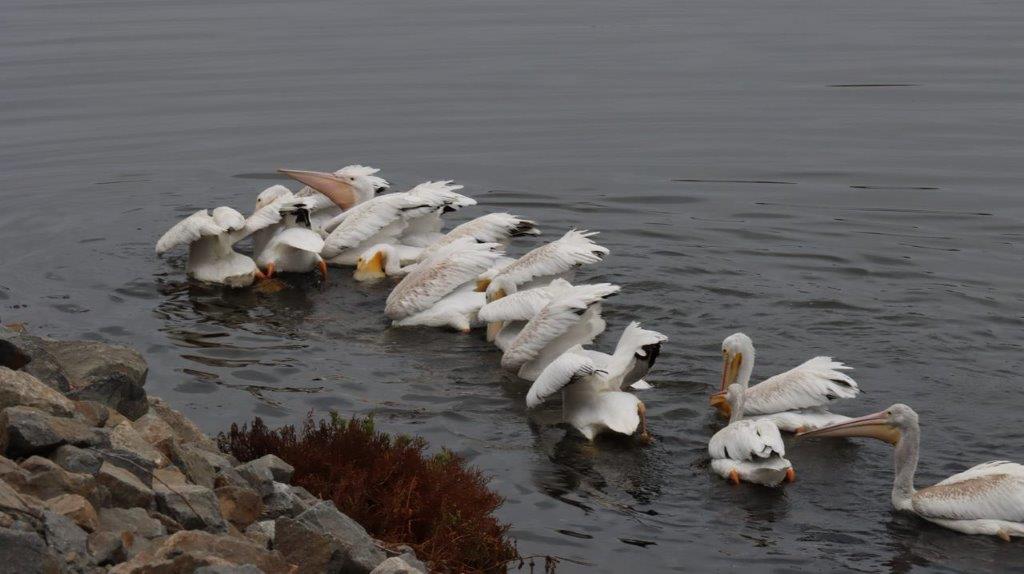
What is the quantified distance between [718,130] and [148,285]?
937 centimetres

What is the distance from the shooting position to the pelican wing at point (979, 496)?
24.0 feet

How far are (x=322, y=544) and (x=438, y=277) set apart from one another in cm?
554

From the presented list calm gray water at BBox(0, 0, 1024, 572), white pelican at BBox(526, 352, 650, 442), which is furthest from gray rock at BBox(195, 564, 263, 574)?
white pelican at BBox(526, 352, 650, 442)

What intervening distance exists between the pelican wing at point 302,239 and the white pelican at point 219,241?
180 millimetres

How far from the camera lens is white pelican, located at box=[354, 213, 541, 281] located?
1220 centimetres

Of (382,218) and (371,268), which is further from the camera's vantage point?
(382,218)

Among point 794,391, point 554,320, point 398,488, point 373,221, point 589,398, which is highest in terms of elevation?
point 373,221

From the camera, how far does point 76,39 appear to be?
2827 centimetres

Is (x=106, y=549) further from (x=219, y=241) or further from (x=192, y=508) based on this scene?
(x=219, y=241)

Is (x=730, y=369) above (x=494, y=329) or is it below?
above

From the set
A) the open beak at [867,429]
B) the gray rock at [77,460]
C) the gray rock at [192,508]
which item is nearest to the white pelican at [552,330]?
the open beak at [867,429]

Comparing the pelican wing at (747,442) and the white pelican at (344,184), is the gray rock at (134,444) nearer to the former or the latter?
the pelican wing at (747,442)

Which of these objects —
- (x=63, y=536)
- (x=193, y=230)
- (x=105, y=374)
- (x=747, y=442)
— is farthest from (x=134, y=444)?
(x=193, y=230)

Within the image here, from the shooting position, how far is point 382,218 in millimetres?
12781
